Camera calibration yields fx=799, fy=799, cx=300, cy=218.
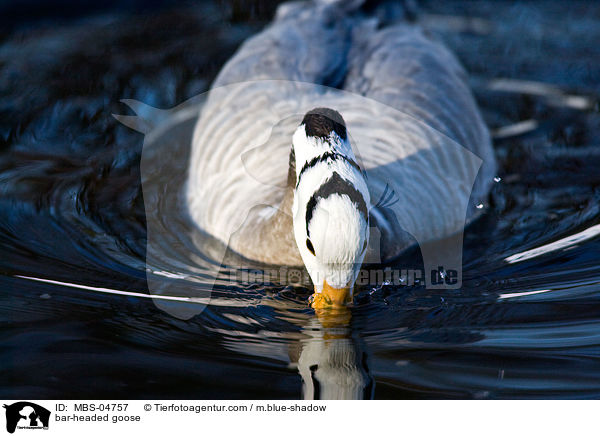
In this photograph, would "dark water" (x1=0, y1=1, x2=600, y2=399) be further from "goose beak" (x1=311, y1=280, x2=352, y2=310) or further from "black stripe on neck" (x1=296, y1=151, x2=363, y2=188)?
"black stripe on neck" (x1=296, y1=151, x2=363, y2=188)

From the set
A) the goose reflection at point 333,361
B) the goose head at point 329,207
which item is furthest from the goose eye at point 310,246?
the goose reflection at point 333,361

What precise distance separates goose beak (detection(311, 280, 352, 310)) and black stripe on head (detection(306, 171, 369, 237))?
0.48 metres

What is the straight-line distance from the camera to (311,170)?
4660mm

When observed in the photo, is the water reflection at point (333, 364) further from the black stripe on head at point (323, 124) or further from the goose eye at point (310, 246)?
the black stripe on head at point (323, 124)

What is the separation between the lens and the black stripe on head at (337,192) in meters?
4.45

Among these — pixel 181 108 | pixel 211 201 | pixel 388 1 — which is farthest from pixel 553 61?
pixel 211 201

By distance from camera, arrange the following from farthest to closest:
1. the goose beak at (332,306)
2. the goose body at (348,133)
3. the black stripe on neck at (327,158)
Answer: the goose body at (348,133) → the goose beak at (332,306) → the black stripe on neck at (327,158)

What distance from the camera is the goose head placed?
4.45 meters

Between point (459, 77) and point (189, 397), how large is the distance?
4.42 m

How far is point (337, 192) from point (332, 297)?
71cm

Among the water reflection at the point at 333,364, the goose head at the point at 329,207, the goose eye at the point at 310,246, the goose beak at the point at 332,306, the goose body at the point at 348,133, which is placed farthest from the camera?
the goose body at the point at 348,133
